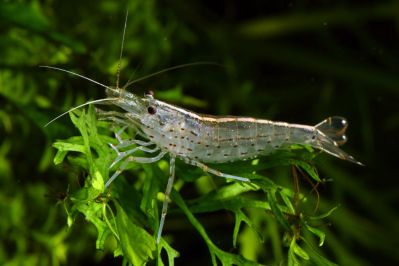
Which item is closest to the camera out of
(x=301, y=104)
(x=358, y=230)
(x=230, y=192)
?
(x=230, y=192)

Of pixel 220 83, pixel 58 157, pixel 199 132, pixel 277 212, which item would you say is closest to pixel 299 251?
pixel 277 212

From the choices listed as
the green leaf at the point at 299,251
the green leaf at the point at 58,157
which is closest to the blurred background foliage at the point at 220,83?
the green leaf at the point at 58,157

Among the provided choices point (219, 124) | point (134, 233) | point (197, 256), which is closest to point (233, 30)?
point (197, 256)

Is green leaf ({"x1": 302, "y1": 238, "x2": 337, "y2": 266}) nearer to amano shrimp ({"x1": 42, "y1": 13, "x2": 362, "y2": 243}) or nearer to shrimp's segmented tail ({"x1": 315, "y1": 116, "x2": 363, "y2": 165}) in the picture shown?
amano shrimp ({"x1": 42, "y1": 13, "x2": 362, "y2": 243})

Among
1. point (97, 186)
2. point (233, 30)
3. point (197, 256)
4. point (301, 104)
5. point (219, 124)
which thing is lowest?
point (197, 256)

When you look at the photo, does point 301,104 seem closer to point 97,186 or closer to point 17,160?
point 17,160

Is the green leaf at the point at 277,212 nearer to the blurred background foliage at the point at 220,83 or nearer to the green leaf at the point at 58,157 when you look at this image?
the green leaf at the point at 58,157

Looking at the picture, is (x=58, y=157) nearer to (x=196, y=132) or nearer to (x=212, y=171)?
(x=212, y=171)

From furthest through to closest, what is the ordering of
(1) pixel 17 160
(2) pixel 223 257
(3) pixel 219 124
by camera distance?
(1) pixel 17 160
(3) pixel 219 124
(2) pixel 223 257
